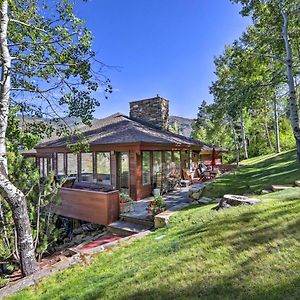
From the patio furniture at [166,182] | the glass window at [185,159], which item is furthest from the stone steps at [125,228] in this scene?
the glass window at [185,159]

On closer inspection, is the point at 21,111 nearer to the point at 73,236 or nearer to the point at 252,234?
the point at 73,236

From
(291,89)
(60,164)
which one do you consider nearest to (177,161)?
(291,89)

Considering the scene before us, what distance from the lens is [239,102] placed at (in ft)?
40.7

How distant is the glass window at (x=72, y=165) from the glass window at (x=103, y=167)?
213cm

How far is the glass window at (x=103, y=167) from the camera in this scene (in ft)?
41.4

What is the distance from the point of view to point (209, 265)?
3.71 metres

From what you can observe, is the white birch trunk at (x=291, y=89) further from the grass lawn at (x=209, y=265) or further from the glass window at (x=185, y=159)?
the glass window at (x=185, y=159)

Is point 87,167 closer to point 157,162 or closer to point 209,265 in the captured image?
point 157,162

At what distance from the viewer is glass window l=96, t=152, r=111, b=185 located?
12625 mm

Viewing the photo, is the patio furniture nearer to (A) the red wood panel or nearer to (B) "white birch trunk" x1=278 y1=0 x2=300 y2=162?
(A) the red wood panel

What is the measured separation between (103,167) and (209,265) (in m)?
9.87

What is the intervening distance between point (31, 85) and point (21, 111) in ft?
3.10

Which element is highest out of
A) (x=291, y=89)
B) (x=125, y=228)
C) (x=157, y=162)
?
(x=291, y=89)

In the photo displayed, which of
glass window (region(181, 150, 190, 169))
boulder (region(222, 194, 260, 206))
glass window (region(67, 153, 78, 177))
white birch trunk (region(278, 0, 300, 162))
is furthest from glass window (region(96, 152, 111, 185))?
white birch trunk (region(278, 0, 300, 162))
